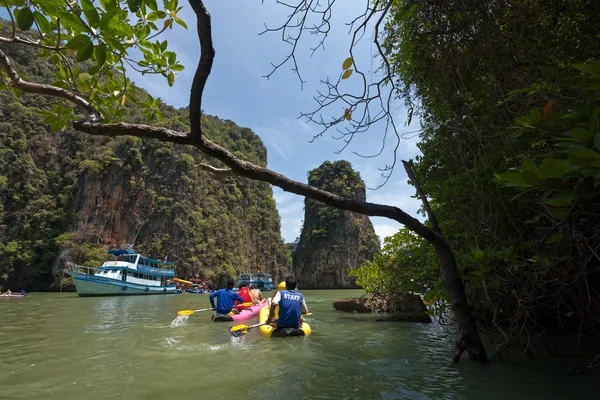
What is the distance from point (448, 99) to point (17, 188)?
42832 mm

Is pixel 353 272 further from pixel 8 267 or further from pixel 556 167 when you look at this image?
pixel 8 267

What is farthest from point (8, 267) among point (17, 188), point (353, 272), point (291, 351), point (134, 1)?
point (134, 1)

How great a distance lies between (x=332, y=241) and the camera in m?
54.2

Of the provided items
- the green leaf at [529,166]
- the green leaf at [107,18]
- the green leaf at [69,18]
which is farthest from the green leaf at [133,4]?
the green leaf at [529,166]

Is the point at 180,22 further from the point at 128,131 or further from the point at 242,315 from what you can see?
the point at 242,315

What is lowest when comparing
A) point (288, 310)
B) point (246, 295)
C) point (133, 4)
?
point (288, 310)

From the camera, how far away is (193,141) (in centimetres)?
257

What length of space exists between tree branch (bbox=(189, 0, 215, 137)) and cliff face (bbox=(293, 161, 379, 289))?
50117mm

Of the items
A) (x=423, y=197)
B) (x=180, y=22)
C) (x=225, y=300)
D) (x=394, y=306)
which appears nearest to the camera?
(x=180, y=22)

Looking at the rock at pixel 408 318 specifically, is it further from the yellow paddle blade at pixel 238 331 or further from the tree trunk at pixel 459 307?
the tree trunk at pixel 459 307

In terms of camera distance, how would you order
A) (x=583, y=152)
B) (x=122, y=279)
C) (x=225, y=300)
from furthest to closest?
1. (x=122, y=279)
2. (x=225, y=300)
3. (x=583, y=152)

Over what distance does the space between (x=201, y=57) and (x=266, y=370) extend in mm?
3495

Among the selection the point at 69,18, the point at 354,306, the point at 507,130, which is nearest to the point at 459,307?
the point at 507,130

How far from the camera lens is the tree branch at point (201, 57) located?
1970 millimetres
